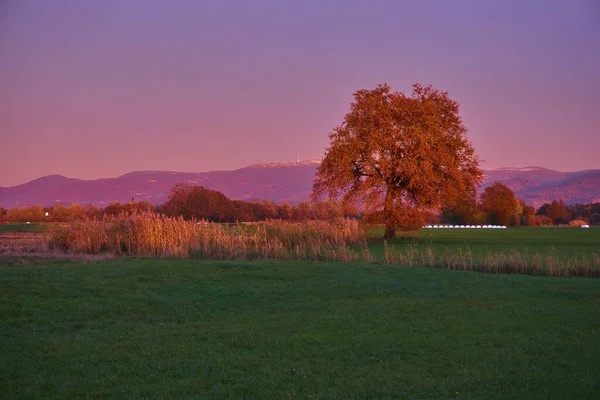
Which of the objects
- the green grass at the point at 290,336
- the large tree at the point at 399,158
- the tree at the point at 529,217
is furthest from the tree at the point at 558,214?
the green grass at the point at 290,336

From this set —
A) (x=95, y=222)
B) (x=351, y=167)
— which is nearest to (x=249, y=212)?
(x=351, y=167)

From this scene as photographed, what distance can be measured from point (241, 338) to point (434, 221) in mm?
65325

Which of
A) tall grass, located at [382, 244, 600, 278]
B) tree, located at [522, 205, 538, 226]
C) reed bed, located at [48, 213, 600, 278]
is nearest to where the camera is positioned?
tall grass, located at [382, 244, 600, 278]

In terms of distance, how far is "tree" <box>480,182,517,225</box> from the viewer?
60219mm

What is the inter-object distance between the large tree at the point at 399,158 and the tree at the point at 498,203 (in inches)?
946

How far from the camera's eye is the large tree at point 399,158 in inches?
1388

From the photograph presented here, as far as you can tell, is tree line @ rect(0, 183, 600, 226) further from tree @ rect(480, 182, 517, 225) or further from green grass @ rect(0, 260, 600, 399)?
green grass @ rect(0, 260, 600, 399)

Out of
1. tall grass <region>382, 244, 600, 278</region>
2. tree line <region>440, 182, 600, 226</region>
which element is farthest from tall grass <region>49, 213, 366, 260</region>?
tree line <region>440, 182, 600, 226</region>

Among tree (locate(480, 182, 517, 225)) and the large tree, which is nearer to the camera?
the large tree

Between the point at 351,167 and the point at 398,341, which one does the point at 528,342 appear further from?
the point at 351,167

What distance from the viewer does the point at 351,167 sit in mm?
36594

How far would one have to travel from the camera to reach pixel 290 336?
979 centimetres

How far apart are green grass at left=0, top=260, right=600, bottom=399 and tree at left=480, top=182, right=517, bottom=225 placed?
4550 centimetres

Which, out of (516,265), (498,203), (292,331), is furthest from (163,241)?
(498,203)
